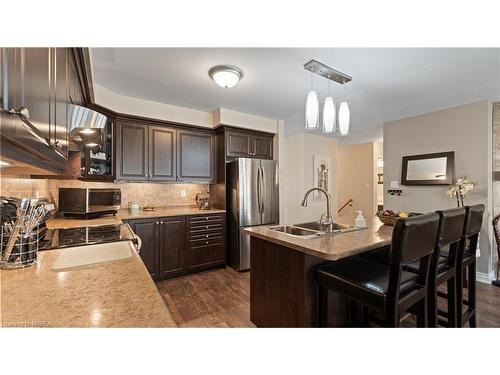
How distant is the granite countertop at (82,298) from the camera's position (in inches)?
23.3

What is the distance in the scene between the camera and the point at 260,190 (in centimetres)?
335

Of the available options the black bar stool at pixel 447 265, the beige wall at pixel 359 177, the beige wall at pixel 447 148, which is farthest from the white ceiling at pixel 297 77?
the beige wall at pixel 359 177

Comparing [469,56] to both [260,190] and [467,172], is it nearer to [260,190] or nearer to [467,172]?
[467,172]

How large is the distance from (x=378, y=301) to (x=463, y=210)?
37.4 inches

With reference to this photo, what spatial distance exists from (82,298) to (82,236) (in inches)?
42.6

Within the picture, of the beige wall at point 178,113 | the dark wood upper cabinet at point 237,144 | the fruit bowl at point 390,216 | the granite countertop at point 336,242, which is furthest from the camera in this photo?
the dark wood upper cabinet at point 237,144

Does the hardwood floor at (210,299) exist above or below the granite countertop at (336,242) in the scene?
below

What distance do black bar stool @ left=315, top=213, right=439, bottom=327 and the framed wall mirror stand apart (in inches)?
98.7

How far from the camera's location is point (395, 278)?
3.59ft

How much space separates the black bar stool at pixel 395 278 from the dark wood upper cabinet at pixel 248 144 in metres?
2.29

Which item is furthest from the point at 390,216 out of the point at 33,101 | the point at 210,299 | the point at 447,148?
the point at 33,101

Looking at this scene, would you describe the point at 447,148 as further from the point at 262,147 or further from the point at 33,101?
the point at 33,101

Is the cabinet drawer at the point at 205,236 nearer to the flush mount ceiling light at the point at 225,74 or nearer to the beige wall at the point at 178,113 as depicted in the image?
the beige wall at the point at 178,113

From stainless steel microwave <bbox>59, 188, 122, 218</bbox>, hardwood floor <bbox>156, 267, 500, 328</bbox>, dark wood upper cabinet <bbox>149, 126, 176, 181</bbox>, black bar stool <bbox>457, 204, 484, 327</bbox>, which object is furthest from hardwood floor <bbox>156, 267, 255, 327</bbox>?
black bar stool <bbox>457, 204, 484, 327</bbox>
